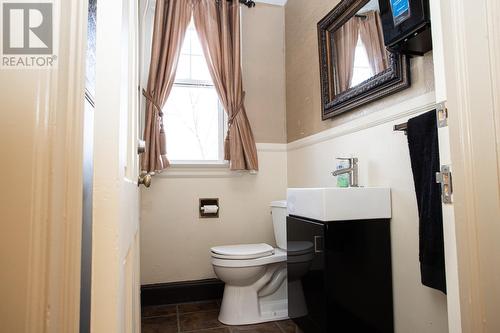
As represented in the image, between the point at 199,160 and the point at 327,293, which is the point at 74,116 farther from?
the point at 199,160

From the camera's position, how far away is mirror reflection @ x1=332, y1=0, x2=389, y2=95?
60.4 inches

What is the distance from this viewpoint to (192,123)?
8.19ft

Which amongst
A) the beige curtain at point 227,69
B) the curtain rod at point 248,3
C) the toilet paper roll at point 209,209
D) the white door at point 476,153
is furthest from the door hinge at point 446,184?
the curtain rod at point 248,3

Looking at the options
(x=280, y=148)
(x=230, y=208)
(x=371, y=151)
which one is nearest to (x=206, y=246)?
(x=230, y=208)

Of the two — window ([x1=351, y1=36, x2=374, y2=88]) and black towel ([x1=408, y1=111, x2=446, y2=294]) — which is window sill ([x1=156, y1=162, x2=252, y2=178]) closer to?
window ([x1=351, y1=36, x2=374, y2=88])

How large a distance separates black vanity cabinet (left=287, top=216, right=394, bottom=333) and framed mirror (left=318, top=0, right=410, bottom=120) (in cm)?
67

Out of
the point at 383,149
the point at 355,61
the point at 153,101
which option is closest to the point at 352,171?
the point at 383,149

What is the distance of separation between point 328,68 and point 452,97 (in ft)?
4.43

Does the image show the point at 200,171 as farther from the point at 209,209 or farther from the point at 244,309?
the point at 244,309

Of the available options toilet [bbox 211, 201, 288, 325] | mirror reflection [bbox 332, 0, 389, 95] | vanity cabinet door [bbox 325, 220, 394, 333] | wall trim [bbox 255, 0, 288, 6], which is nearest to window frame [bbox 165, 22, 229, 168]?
toilet [bbox 211, 201, 288, 325]

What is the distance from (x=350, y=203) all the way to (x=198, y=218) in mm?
1326

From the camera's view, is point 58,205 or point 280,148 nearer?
point 58,205

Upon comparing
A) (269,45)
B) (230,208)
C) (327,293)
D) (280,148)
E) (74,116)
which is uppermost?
(269,45)

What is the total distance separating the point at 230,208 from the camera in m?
2.45
